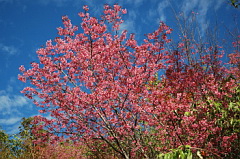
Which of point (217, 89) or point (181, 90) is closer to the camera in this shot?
point (217, 89)

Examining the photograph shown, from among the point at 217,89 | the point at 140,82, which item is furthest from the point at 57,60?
the point at 217,89

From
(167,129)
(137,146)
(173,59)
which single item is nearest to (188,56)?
(173,59)

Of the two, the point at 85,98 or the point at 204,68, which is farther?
the point at 204,68

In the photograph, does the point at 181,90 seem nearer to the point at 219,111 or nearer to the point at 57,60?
the point at 219,111

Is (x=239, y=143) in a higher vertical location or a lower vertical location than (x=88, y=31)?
lower

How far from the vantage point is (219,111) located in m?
6.04

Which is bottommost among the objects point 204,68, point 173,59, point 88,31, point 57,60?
point 204,68

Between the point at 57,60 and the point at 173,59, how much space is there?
4597 millimetres

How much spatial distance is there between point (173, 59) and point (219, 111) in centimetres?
285

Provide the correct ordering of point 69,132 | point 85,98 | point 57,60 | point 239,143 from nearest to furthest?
point 239,143, point 85,98, point 69,132, point 57,60

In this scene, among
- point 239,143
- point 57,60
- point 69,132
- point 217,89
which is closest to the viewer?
point 239,143

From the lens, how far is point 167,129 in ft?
19.6

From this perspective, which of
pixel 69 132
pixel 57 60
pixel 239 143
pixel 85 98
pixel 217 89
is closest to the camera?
pixel 239 143

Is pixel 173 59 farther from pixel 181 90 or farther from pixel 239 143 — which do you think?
pixel 239 143
